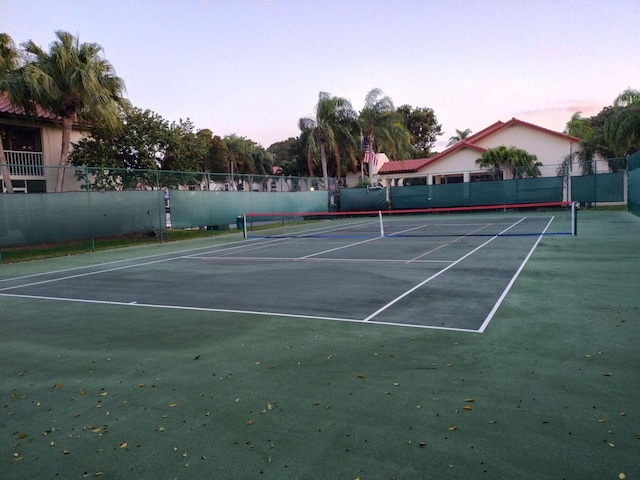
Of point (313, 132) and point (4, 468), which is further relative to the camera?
point (313, 132)

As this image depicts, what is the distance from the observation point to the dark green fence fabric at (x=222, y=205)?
2225cm

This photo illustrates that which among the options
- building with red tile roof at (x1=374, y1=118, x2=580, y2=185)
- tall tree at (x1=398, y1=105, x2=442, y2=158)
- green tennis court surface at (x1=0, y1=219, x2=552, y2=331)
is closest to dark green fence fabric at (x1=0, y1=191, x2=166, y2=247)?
green tennis court surface at (x1=0, y1=219, x2=552, y2=331)

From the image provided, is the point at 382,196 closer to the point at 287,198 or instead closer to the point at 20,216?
the point at 287,198

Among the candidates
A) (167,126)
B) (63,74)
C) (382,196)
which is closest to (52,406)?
(63,74)

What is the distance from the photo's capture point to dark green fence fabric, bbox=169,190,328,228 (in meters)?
22.2

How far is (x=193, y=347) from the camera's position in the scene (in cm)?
562

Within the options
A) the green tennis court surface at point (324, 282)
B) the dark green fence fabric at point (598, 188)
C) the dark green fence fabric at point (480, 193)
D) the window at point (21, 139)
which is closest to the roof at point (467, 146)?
the dark green fence fabric at point (480, 193)

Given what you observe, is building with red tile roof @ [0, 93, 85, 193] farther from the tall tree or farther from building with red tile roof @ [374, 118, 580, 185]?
the tall tree

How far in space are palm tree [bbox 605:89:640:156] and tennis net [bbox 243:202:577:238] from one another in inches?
182

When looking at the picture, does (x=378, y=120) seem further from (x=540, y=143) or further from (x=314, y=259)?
(x=314, y=259)

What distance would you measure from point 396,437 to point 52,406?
114 inches

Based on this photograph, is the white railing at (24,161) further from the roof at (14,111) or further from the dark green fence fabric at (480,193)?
the dark green fence fabric at (480,193)

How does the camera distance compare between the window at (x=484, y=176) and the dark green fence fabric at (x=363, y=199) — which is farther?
the window at (x=484, y=176)

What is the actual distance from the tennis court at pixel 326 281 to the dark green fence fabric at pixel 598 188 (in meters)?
16.4
